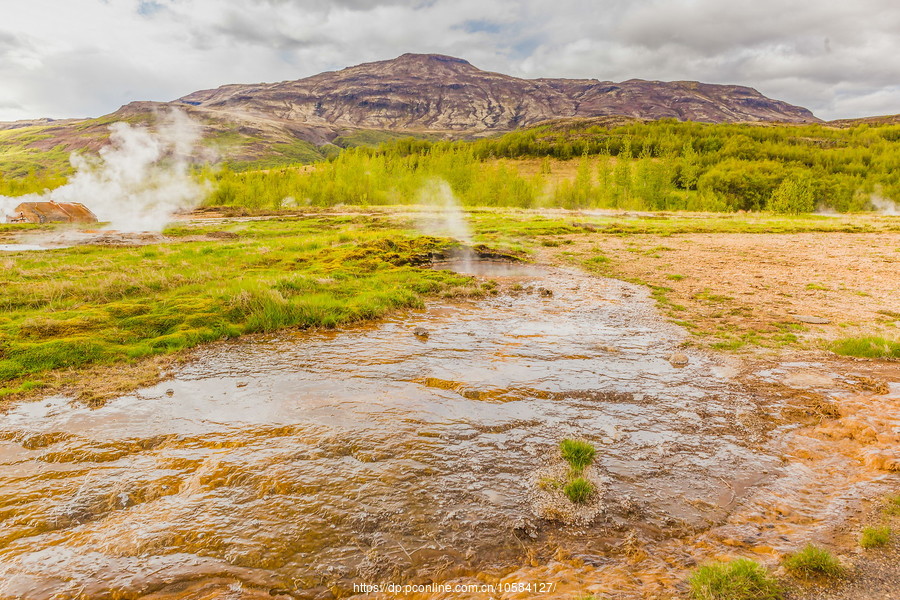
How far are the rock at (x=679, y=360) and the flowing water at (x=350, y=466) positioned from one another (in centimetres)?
19

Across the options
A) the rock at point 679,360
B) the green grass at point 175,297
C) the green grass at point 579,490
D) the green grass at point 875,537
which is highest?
the green grass at point 175,297

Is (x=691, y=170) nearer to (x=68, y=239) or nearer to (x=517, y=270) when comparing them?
(x=517, y=270)

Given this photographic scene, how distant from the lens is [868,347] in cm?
934

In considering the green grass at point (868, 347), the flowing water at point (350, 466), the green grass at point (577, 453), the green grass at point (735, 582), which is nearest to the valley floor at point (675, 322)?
the green grass at point (868, 347)

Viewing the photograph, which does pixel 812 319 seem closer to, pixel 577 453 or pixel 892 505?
pixel 892 505

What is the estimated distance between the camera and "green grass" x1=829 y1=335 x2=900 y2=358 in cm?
911

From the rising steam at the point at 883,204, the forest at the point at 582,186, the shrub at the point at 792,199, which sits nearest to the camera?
the shrub at the point at 792,199

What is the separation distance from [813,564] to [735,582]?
77 cm

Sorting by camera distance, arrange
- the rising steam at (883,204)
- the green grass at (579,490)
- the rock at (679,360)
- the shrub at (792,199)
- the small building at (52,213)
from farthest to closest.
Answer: the rising steam at (883,204) < the shrub at (792,199) < the small building at (52,213) < the rock at (679,360) < the green grass at (579,490)

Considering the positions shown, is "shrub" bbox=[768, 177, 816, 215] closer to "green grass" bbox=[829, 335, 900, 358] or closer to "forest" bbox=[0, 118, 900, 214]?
"forest" bbox=[0, 118, 900, 214]

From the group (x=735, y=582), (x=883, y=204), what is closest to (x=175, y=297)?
(x=735, y=582)

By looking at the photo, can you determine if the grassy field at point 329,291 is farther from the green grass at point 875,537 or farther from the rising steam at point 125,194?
the rising steam at point 125,194

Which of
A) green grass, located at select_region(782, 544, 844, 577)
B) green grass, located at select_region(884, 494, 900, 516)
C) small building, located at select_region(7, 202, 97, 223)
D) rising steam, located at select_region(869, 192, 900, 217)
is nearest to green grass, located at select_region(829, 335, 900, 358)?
green grass, located at select_region(884, 494, 900, 516)

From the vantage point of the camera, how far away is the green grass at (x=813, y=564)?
3.48m
